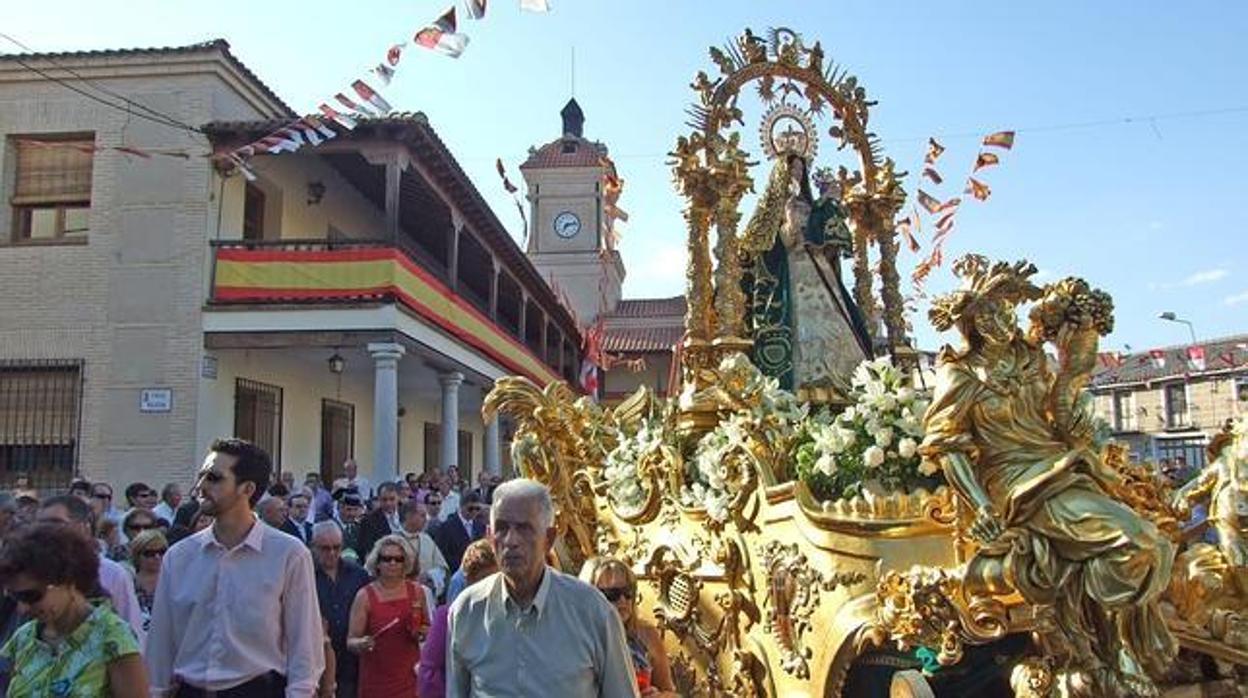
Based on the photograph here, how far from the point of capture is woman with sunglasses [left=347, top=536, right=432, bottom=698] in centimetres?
537

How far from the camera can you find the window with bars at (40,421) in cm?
1527

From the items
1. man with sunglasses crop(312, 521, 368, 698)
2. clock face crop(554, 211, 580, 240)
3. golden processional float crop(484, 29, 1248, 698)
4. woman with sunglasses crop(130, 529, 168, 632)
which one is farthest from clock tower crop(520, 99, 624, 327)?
woman with sunglasses crop(130, 529, 168, 632)

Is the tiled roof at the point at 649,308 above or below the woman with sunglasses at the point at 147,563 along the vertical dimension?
above

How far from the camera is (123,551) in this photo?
273 inches

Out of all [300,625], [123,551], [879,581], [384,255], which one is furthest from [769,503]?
[384,255]

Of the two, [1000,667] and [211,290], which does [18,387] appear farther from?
[1000,667]

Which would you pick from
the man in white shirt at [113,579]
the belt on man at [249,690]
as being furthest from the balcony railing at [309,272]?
the belt on man at [249,690]

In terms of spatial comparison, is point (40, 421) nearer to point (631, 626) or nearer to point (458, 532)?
point (458, 532)

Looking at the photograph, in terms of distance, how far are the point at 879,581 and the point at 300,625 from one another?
7.44 feet

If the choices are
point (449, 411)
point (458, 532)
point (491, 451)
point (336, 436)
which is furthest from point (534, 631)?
point (491, 451)

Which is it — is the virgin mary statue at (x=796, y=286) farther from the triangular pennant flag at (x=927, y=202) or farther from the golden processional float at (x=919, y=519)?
the triangular pennant flag at (x=927, y=202)

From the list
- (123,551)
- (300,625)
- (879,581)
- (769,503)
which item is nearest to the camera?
(300,625)

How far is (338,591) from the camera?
603cm

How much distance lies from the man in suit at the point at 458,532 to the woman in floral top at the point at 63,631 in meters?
6.39
